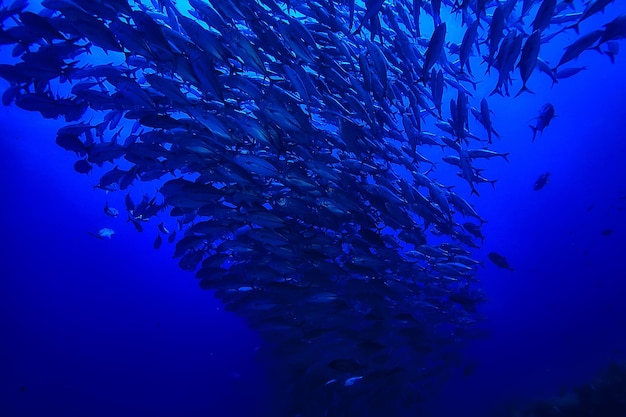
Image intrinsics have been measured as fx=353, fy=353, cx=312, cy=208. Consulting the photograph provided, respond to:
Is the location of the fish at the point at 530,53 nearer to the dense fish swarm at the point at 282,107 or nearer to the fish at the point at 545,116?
the dense fish swarm at the point at 282,107

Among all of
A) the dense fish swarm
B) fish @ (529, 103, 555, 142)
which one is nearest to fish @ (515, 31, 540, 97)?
the dense fish swarm

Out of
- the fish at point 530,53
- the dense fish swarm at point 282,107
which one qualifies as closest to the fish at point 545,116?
the dense fish swarm at point 282,107

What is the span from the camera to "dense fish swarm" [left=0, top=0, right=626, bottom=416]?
3.70 meters

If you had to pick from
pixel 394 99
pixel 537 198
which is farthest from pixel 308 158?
pixel 537 198

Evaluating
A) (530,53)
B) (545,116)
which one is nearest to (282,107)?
(530,53)

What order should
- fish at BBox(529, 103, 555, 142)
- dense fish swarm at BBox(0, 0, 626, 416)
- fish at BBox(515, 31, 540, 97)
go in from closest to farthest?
fish at BBox(515, 31, 540, 97) → dense fish swarm at BBox(0, 0, 626, 416) → fish at BBox(529, 103, 555, 142)

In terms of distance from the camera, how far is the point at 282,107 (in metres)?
3.96

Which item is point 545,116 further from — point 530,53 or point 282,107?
point 282,107

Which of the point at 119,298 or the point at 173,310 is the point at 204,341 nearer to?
the point at 173,310

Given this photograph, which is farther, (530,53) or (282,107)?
(282,107)

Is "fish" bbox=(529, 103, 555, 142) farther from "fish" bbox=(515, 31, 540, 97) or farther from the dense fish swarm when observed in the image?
"fish" bbox=(515, 31, 540, 97)

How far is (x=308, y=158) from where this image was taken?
493 centimetres

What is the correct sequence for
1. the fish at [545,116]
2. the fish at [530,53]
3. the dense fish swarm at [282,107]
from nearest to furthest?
the fish at [530,53] → the dense fish swarm at [282,107] → the fish at [545,116]

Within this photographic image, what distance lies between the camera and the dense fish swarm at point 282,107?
3.70 metres
